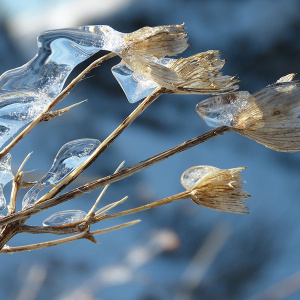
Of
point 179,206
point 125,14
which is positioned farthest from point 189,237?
point 125,14

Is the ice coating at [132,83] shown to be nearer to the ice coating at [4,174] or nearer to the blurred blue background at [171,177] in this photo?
the ice coating at [4,174]

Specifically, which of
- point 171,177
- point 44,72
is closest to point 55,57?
point 44,72

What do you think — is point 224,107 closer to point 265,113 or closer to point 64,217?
point 265,113

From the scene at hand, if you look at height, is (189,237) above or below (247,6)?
below

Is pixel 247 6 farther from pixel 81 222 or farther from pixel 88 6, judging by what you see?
pixel 81 222

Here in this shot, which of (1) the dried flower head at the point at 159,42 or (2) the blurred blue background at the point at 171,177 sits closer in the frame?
(1) the dried flower head at the point at 159,42

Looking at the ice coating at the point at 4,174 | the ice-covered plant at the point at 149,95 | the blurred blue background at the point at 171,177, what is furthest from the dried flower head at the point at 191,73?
the blurred blue background at the point at 171,177
